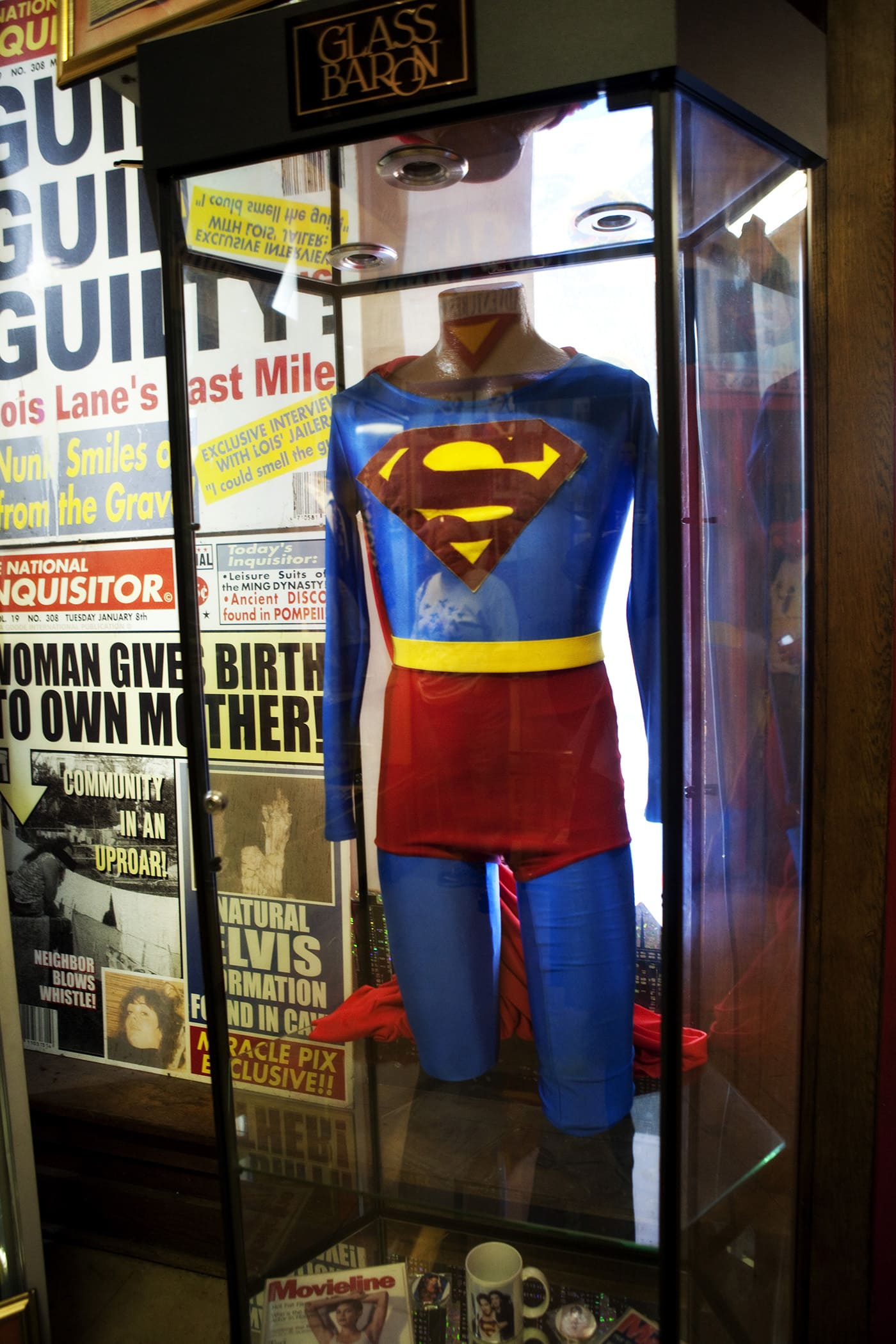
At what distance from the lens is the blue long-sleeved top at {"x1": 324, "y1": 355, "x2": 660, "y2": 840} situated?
43.1 inches

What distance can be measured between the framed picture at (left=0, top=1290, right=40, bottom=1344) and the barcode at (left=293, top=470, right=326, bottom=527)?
4.40 feet

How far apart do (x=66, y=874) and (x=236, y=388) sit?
4.10ft

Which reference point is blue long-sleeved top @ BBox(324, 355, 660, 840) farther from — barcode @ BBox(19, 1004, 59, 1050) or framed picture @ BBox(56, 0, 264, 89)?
barcode @ BBox(19, 1004, 59, 1050)

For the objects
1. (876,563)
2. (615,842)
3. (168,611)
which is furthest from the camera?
(168,611)

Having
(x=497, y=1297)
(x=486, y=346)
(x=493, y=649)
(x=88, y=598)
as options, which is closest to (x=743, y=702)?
(x=493, y=649)

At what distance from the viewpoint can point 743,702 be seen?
1193mm

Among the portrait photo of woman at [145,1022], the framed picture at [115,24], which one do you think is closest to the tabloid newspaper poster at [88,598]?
the portrait photo of woman at [145,1022]

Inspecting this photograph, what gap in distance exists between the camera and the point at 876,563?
127cm

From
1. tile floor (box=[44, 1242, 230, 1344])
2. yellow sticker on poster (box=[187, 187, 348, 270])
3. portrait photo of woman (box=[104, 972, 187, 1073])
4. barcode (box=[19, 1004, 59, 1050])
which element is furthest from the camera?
barcode (box=[19, 1004, 59, 1050])

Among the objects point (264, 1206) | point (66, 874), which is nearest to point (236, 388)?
point (264, 1206)

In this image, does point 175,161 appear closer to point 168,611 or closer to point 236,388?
point 236,388

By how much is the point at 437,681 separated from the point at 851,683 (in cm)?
55

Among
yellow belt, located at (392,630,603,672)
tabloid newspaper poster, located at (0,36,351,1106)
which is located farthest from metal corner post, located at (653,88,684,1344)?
tabloid newspaper poster, located at (0,36,351,1106)

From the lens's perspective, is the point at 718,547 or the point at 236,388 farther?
the point at 236,388
